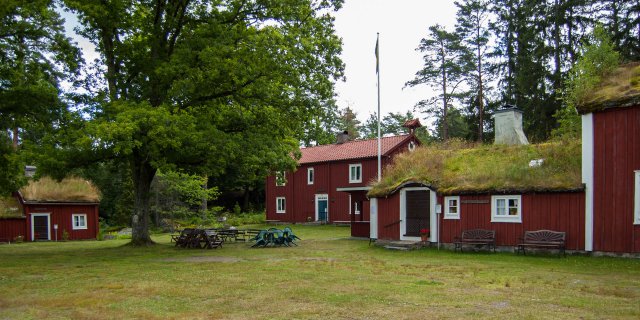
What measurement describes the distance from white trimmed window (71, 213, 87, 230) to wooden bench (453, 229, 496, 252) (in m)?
24.9

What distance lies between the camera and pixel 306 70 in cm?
1958

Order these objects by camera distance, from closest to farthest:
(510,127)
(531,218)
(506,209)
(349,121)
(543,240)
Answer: (543,240) → (531,218) → (506,209) → (510,127) → (349,121)

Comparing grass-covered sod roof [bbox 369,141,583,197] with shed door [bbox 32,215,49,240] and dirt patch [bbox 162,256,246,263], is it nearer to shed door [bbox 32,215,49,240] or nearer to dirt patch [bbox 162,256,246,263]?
dirt patch [bbox 162,256,246,263]

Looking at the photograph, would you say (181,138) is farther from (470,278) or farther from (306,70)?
(470,278)

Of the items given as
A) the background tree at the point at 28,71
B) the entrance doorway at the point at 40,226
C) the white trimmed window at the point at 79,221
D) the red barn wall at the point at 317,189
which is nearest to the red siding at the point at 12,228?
the entrance doorway at the point at 40,226

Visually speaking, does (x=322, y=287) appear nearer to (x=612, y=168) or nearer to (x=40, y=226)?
(x=612, y=168)

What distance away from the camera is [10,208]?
3031 centimetres

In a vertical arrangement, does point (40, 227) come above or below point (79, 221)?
below

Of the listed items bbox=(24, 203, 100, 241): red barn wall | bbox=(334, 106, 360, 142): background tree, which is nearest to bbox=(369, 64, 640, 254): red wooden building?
bbox=(24, 203, 100, 241): red barn wall

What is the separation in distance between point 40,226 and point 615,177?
30.7 meters

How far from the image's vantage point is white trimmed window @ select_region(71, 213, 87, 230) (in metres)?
32.7

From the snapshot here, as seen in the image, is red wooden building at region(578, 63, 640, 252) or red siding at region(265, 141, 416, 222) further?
red siding at region(265, 141, 416, 222)

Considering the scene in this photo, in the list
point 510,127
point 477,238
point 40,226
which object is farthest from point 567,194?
point 40,226

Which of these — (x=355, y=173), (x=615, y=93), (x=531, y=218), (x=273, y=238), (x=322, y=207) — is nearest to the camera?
(x=615, y=93)
